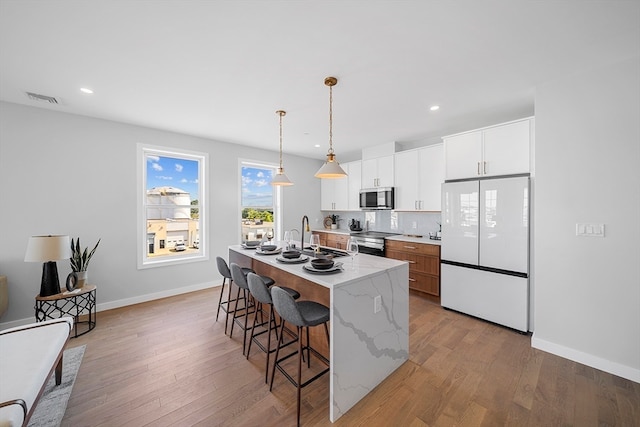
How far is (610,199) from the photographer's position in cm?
214

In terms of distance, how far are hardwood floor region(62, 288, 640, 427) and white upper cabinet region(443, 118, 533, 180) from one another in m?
1.96

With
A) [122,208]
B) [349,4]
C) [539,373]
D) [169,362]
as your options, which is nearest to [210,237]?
[122,208]

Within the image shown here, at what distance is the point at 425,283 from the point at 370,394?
232cm

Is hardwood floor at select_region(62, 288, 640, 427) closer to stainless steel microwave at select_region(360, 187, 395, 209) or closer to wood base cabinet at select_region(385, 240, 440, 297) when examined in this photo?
wood base cabinet at select_region(385, 240, 440, 297)

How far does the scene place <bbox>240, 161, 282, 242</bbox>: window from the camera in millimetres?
4914

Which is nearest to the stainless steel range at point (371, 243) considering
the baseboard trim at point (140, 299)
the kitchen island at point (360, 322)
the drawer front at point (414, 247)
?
the drawer front at point (414, 247)

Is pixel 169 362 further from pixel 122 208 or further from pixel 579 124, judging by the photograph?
pixel 579 124

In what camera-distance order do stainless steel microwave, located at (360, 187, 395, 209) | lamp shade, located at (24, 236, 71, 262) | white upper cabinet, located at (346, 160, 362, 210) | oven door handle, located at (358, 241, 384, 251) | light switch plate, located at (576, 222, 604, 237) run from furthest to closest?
white upper cabinet, located at (346, 160, 362, 210) < stainless steel microwave, located at (360, 187, 395, 209) < oven door handle, located at (358, 241, 384, 251) < lamp shade, located at (24, 236, 71, 262) < light switch plate, located at (576, 222, 604, 237)

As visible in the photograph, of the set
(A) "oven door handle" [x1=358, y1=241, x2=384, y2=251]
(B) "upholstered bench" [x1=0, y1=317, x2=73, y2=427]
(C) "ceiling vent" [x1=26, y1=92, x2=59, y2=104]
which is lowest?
(B) "upholstered bench" [x1=0, y1=317, x2=73, y2=427]

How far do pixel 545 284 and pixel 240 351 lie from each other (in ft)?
10.4

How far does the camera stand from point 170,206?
411 cm

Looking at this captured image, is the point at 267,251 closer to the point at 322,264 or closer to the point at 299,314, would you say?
the point at 322,264

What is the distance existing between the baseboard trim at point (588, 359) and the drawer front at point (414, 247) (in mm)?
1454

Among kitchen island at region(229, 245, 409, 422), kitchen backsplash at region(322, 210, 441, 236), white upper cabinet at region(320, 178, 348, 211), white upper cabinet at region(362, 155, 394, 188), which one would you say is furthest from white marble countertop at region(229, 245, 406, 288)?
white upper cabinet at region(320, 178, 348, 211)
